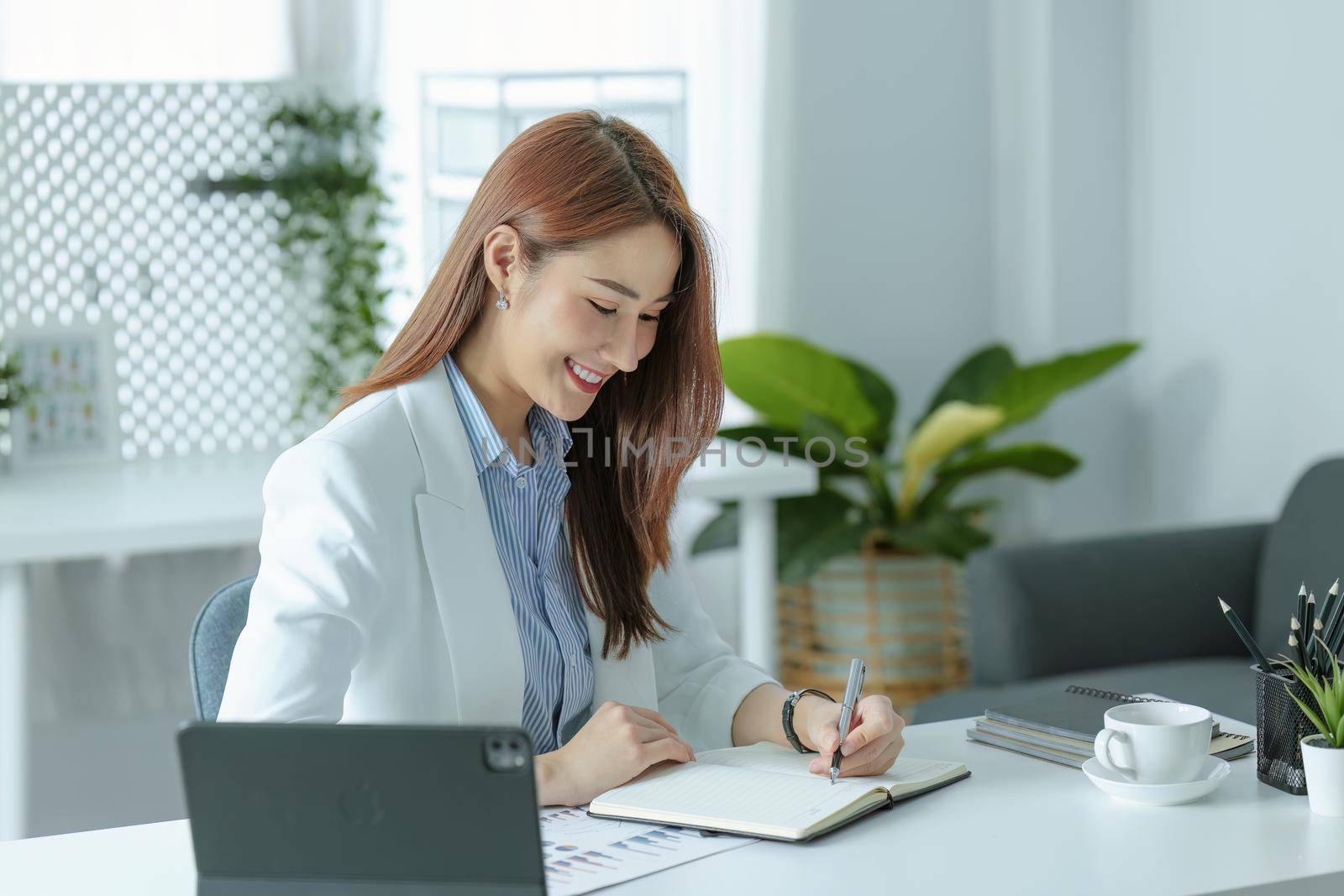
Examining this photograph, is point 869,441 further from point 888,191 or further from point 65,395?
point 65,395

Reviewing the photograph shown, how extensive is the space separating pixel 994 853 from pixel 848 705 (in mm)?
230

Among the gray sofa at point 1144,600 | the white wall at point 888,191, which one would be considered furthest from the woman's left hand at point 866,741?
the white wall at point 888,191

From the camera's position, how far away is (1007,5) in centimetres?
365

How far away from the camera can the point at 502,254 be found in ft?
4.66

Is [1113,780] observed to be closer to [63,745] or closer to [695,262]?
[695,262]

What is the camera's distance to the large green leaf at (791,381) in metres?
3.12

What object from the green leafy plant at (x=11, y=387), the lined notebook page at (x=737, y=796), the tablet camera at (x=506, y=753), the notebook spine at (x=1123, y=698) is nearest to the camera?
the tablet camera at (x=506, y=753)

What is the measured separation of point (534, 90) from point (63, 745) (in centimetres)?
172

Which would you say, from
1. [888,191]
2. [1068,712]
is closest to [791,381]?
[888,191]

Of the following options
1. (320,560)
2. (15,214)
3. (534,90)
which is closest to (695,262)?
(320,560)

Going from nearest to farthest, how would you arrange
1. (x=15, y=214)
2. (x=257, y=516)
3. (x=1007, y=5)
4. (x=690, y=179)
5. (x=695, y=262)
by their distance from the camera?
(x=695, y=262)
(x=257, y=516)
(x=15, y=214)
(x=690, y=179)
(x=1007, y=5)

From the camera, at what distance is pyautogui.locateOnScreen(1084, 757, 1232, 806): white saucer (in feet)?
3.96

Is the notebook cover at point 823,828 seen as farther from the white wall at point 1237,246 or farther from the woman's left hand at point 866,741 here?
the white wall at point 1237,246

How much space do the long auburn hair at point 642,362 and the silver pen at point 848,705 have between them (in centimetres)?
30
